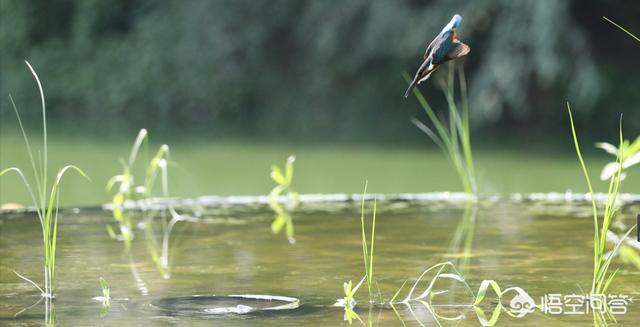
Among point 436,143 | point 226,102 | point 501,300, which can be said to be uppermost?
point 226,102

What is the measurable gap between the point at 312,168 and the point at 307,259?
15.3ft

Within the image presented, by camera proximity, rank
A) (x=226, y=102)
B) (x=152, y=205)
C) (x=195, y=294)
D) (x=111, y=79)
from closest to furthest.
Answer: (x=195, y=294) → (x=152, y=205) → (x=226, y=102) → (x=111, y=79)

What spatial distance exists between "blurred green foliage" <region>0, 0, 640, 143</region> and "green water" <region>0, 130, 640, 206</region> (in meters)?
0.98

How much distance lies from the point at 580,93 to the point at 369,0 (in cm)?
254

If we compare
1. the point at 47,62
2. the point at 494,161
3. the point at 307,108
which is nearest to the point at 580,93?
the point at 494,161

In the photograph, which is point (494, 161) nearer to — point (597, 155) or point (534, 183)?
point (597, 155)

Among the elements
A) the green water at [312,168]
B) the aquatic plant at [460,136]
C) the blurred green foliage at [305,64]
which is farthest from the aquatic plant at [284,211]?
the blurred green foliage at [305,64]

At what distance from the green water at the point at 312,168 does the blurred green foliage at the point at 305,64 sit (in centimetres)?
98

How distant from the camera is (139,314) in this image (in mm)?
3061

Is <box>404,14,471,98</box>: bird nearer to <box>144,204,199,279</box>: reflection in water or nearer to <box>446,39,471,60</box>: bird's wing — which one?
<box>446,39,471,60</box>: bird's wing

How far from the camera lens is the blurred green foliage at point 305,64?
11125mm

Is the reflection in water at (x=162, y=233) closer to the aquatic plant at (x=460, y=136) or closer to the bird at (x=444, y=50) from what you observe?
the aquatic plant at (x=460, y=136)

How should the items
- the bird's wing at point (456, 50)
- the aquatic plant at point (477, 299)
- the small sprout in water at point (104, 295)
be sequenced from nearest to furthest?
the bird's wing at point (456, 50) < the aquatic plant at point (477, 299) < the small sprout in water at point (104, 295)

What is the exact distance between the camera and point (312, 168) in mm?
8656
